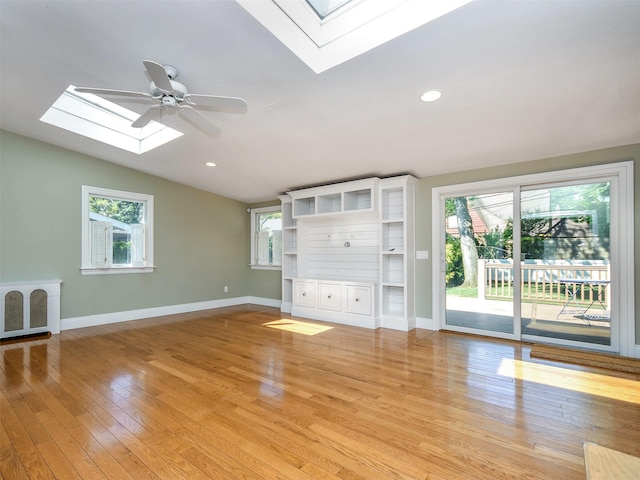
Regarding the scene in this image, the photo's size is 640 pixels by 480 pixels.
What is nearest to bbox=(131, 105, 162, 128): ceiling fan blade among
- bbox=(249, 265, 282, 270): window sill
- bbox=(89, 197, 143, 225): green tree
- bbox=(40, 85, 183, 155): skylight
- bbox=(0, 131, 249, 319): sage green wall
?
bbox=(40, 85, 183, 155): skylight

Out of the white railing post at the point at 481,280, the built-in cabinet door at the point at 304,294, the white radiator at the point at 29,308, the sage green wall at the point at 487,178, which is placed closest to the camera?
the sage green wall at the point at 487,178

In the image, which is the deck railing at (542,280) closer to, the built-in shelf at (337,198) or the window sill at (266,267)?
the built-in shelf at (337,198)

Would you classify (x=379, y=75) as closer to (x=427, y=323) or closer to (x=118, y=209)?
(x=427, y=323)

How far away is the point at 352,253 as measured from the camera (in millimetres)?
5590

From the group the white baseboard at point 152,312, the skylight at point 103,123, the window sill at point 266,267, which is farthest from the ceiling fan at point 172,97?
the window sill at point 266,267

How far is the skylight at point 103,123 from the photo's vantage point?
3926mm

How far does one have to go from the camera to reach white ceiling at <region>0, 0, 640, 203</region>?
2.00 m

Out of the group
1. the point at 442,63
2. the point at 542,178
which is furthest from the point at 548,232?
the point at 442,63

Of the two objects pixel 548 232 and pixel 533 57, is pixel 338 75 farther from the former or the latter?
pixel 548 232

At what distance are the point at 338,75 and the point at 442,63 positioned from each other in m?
0.80

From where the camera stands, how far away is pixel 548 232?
13.0 ft

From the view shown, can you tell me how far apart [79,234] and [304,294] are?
3.75 meters

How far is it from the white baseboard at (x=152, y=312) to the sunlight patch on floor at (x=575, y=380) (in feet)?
15.1

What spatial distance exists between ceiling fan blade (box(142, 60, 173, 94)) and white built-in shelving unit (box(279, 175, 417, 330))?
3.21 m
